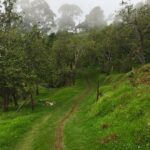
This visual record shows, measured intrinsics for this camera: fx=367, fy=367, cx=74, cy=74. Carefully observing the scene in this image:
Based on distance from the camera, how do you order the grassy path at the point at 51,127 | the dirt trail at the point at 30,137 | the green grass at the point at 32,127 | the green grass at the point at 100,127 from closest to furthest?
the green grass at the point at 100,127 → the grassy path at the point at 51,127 → the dirt trail at the point at 30,137 → the green grass at the point at 32,127

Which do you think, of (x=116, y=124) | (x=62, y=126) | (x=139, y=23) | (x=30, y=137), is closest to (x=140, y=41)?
(x=139, y=23)

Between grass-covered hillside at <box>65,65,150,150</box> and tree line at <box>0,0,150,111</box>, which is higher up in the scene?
tree line at <box>0,0,150,111</box>

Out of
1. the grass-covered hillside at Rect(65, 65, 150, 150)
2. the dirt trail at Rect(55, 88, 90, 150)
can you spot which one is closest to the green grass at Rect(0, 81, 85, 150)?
the dirt trail at Rect(55, 88, 90, 150)

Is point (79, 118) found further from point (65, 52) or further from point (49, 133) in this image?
point (65, 52)

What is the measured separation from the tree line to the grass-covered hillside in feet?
69.8

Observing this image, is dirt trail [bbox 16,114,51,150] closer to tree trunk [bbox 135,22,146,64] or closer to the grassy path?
the grassy path

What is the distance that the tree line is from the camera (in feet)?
229

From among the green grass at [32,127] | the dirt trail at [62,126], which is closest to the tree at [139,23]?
the dirt trail at [62,126]

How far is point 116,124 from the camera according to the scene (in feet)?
126

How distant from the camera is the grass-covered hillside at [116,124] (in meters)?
32.7

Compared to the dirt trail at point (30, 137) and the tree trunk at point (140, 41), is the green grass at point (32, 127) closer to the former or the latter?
the dirt trail at point (30, 137)

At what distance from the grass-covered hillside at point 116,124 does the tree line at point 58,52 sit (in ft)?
69.8

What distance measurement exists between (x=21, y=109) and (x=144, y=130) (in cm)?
3797

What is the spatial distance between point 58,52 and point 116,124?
220 feet
